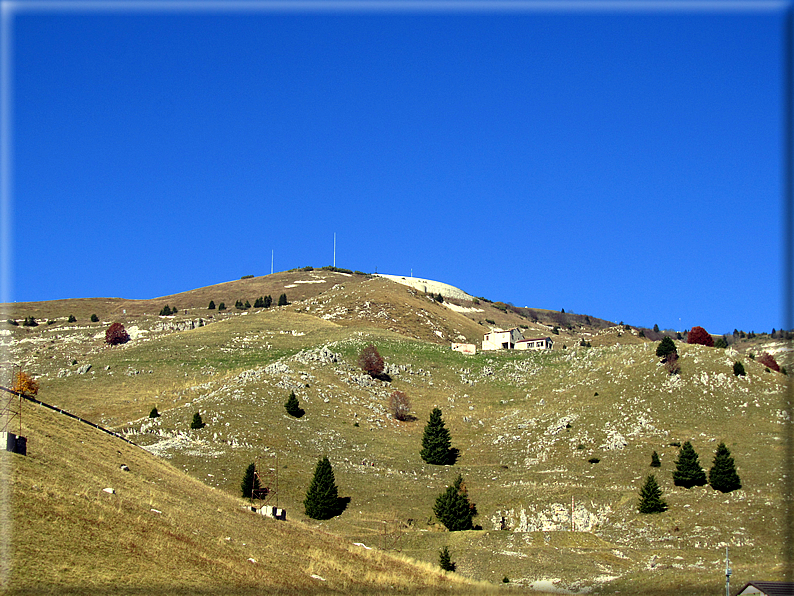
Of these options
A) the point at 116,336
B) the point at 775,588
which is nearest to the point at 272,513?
the point at 775,588

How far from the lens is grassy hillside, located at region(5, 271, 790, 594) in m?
56.9

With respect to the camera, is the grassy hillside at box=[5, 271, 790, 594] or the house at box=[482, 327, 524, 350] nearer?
the grassy hillside at box=[5, 271, 790, 594]

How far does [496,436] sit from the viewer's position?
91.2m

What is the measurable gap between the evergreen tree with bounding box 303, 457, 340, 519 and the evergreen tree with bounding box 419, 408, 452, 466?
17.2m

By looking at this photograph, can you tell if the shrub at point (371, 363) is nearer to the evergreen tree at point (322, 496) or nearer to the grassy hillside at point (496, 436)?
the grassy hillside at point (496, 436)

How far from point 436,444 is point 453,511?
60.3 feet

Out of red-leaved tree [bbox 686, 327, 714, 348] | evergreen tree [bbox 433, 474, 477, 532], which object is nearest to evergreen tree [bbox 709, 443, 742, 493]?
evergreen tree [bbox 433, 474, 477, 532]

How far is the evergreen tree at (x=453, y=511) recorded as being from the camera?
213 ft

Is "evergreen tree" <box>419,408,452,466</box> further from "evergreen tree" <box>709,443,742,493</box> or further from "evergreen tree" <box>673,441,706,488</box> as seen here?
"evergreen tree" <box>709,443,742,493</box>

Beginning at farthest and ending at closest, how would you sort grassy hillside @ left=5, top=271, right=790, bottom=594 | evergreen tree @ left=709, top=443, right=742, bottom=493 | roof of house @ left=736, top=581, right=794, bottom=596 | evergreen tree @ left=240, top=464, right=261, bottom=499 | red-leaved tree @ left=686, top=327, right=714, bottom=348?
red-leaved tree @ left=686, top=327, right=714, bottom=348 < evergreen tree @ left=709, top=443, right=742, bottom=493 < evergreen tree @ left=240, top=464, right=261, bottom=499 < grassy hillside @ left=5, top=271, right=790, bottom=594 < roof of house @ left=736, top=581, right=794, bottom=596

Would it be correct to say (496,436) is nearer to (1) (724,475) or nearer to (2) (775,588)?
(1) (724,475)

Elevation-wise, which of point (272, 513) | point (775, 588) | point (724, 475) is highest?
point (724, 475)


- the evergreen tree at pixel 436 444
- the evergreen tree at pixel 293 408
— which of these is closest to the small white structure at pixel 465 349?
the evergreen tree at pixel 436 444

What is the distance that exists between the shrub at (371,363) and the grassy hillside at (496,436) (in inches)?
68.7
